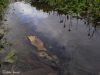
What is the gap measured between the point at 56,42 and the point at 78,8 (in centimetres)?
476

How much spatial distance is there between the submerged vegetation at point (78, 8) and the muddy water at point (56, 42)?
2.03ft

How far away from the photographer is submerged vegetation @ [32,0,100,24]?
1246 centimetres

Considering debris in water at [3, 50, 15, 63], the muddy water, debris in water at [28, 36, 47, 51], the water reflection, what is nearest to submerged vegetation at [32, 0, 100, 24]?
the muddy water

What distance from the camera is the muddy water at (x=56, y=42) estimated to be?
738 centimetres

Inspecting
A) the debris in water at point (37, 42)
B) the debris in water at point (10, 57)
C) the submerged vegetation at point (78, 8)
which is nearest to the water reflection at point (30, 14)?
the submerged vegetation at point (78, 8)

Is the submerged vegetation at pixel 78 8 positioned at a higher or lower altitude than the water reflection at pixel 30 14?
higher

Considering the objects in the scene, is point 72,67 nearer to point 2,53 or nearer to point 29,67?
point 29,67

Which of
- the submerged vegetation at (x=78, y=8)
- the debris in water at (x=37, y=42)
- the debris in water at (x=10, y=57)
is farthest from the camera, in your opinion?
the submerged vegetation at (x=78, y=8)

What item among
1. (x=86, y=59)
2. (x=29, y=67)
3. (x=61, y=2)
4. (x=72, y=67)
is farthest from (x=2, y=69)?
(x=61, y=2)

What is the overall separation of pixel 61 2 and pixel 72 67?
26.8 feet

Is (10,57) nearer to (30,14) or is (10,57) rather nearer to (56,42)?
(56,42)

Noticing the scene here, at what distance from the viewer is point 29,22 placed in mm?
11961

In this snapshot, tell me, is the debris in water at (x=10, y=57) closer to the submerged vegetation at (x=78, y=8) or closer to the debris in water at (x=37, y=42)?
the debris in water at (x=37, y=42)

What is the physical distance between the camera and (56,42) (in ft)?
30.4
